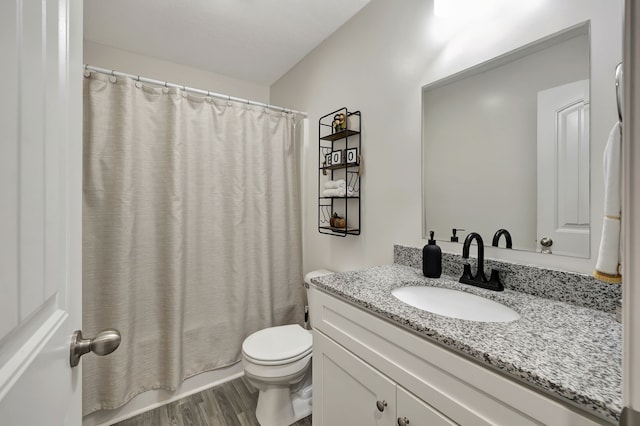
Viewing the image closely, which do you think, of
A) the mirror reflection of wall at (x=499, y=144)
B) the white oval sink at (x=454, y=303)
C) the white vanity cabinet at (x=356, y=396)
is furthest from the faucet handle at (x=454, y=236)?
the white vanity cabinet at (x=356, y=396)

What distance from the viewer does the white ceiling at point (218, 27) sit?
1.70m

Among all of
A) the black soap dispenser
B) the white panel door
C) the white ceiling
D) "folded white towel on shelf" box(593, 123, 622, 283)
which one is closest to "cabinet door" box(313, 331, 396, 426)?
the black soap dispenser

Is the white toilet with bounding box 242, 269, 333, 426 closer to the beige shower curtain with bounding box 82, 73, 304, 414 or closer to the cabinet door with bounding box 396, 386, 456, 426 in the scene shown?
the beige shower curtain with bounding box 82, 73, 304, 414

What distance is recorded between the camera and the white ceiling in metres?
1.70

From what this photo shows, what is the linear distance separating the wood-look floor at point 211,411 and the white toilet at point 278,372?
87 mm

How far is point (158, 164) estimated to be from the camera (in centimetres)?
172

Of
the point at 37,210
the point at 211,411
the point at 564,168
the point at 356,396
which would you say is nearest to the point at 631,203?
the point at 37,210

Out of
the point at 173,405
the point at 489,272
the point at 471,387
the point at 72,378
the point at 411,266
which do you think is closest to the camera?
the point at 72,378

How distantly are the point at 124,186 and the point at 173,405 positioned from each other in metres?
1.37

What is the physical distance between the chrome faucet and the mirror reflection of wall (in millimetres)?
105

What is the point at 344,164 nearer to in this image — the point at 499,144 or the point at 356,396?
the point at 499,144

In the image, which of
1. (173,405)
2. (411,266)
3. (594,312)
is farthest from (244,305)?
(594,312)

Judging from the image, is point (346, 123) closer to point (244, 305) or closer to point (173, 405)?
point (244, 305)

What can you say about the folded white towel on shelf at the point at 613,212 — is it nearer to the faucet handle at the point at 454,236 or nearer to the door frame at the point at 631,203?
the door frame at the point at 631,203
